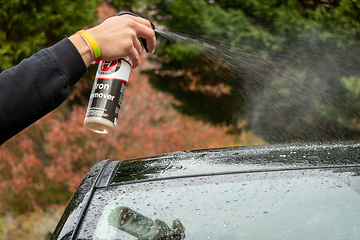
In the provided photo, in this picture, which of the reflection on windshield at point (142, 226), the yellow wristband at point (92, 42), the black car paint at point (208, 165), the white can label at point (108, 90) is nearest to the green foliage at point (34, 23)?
the white can label at point (108, 90)

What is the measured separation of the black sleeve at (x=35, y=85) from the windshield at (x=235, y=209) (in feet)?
1.55

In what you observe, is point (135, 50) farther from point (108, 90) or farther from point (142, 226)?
point (142, 226)

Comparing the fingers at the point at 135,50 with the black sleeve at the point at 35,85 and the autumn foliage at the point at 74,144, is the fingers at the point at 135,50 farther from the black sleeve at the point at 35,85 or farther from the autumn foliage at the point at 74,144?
the autumn foliage at the point at 74,144

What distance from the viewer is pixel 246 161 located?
1.44 meters

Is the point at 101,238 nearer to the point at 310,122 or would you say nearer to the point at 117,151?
the point at 310,122

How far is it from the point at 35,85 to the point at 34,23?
159 inches

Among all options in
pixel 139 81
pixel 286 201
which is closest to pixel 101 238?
pixel 286 201

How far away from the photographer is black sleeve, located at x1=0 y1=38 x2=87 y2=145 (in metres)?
0.96

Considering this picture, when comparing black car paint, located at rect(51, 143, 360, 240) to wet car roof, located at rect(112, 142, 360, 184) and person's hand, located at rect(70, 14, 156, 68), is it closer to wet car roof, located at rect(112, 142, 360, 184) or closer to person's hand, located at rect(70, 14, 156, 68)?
wet car roof, located at rect(112, 142, 360, 184)

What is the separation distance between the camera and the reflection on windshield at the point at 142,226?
1.19 metres

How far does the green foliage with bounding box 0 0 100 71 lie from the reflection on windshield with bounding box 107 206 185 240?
3.66 m

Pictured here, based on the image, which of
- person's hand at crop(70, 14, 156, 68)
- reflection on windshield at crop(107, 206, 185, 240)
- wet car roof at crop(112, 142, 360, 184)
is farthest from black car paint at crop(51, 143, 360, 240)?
person's hand at crop(70, 14, 156, 68)

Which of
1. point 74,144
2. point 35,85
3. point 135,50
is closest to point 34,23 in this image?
point 74,144

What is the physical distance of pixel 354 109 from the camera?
14.1 ft
